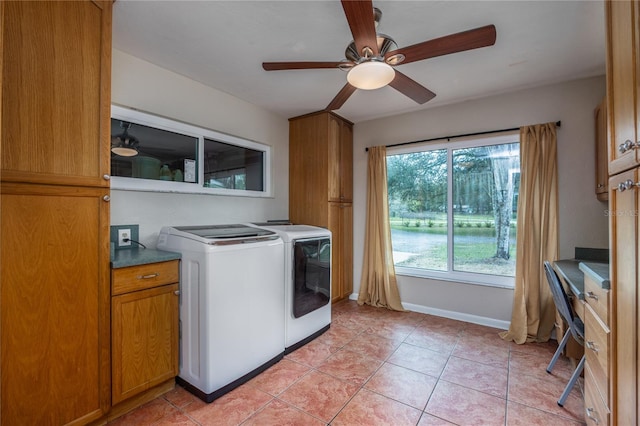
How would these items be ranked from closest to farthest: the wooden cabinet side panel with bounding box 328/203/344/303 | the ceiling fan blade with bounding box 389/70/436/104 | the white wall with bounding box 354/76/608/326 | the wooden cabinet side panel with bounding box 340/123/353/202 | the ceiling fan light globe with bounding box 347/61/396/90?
1. the ceiling fan light globe with bounding box 347/61/396/90
2. the ceiling fan blade with bounding box 389/70/436/104
3. the white wall with bounding box 354/76/608/326
4. the wooden cabinet side panel with bounding box 328/203/344/303
5. the wooden cabinet side panel with bounding box 340/123/353/202

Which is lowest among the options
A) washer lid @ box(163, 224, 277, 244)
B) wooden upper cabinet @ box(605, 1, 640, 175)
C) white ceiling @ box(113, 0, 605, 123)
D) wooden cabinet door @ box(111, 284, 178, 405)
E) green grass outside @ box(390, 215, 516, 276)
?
wooden cabinet door @ box(111, 284, 178, 405)

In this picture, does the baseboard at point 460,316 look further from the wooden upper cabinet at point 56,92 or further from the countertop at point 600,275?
the wooden upper cabinet at point 56,92

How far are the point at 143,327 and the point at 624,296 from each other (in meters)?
2.33

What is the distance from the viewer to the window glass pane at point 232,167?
2.79 m

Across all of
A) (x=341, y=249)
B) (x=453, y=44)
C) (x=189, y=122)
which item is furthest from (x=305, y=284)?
(x=453, y=44)

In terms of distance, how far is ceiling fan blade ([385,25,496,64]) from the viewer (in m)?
1.40

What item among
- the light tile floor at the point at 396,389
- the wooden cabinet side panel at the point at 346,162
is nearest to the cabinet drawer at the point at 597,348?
the light tile floor at the point at 396,389

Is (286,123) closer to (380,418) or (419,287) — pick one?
(419,287)

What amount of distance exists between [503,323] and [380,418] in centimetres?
196

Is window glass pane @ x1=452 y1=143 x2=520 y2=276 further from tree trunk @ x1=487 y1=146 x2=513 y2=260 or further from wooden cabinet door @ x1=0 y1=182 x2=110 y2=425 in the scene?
wooden cabinet door @ x1=0 y1=182 x2=110 y2=425

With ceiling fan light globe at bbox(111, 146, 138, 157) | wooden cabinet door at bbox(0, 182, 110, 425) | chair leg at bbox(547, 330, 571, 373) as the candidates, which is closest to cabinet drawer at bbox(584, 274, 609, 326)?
chair leg at bbox(547, 330, 571, 373)

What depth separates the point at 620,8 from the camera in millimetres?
1017

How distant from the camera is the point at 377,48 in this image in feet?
5.08

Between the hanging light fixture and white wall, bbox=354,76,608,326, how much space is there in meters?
2.53
